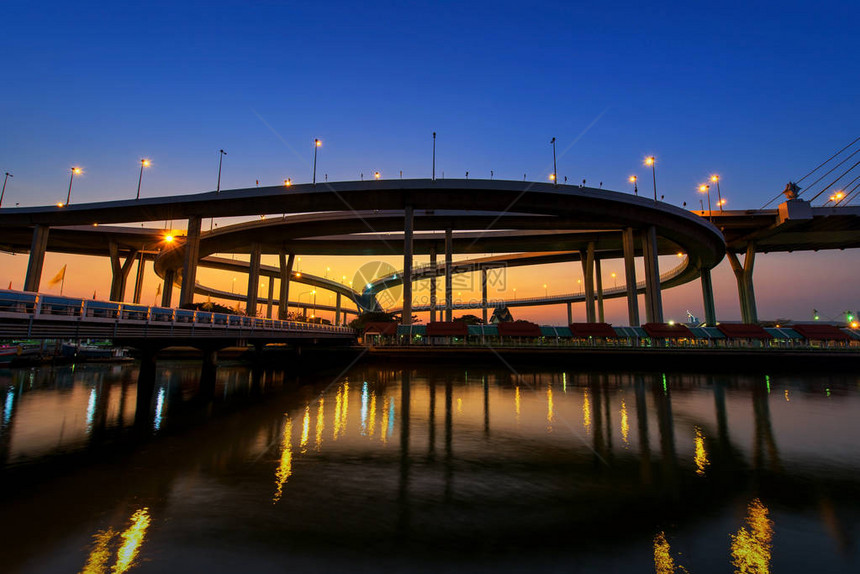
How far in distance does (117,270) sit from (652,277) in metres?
101

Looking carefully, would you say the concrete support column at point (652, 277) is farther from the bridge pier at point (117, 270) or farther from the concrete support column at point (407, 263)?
the bridge pier at point (117, 270)

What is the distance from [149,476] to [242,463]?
2.31 m

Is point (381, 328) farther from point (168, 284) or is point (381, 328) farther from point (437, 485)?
point (168, 284)

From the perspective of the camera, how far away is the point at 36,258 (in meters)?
62.7

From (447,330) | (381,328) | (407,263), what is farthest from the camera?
(381,328)

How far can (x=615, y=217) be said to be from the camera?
58281 mm

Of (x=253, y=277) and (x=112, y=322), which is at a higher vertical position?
(x=253, y=277)

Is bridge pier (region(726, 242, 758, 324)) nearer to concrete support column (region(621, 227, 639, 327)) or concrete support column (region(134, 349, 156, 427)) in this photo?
concrete support column (region(621, 227, 639, 327))

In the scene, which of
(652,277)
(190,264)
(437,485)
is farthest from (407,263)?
(437,485)

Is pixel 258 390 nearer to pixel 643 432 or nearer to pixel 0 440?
pixel 0 440

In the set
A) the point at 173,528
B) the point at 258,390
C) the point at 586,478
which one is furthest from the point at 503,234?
the point at 173,528

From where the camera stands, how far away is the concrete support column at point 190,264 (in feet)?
174

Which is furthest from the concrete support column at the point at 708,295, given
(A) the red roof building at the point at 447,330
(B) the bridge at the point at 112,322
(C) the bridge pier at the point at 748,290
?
(B) the bridge at the point at 112,322

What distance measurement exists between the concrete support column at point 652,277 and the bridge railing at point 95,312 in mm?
58285
